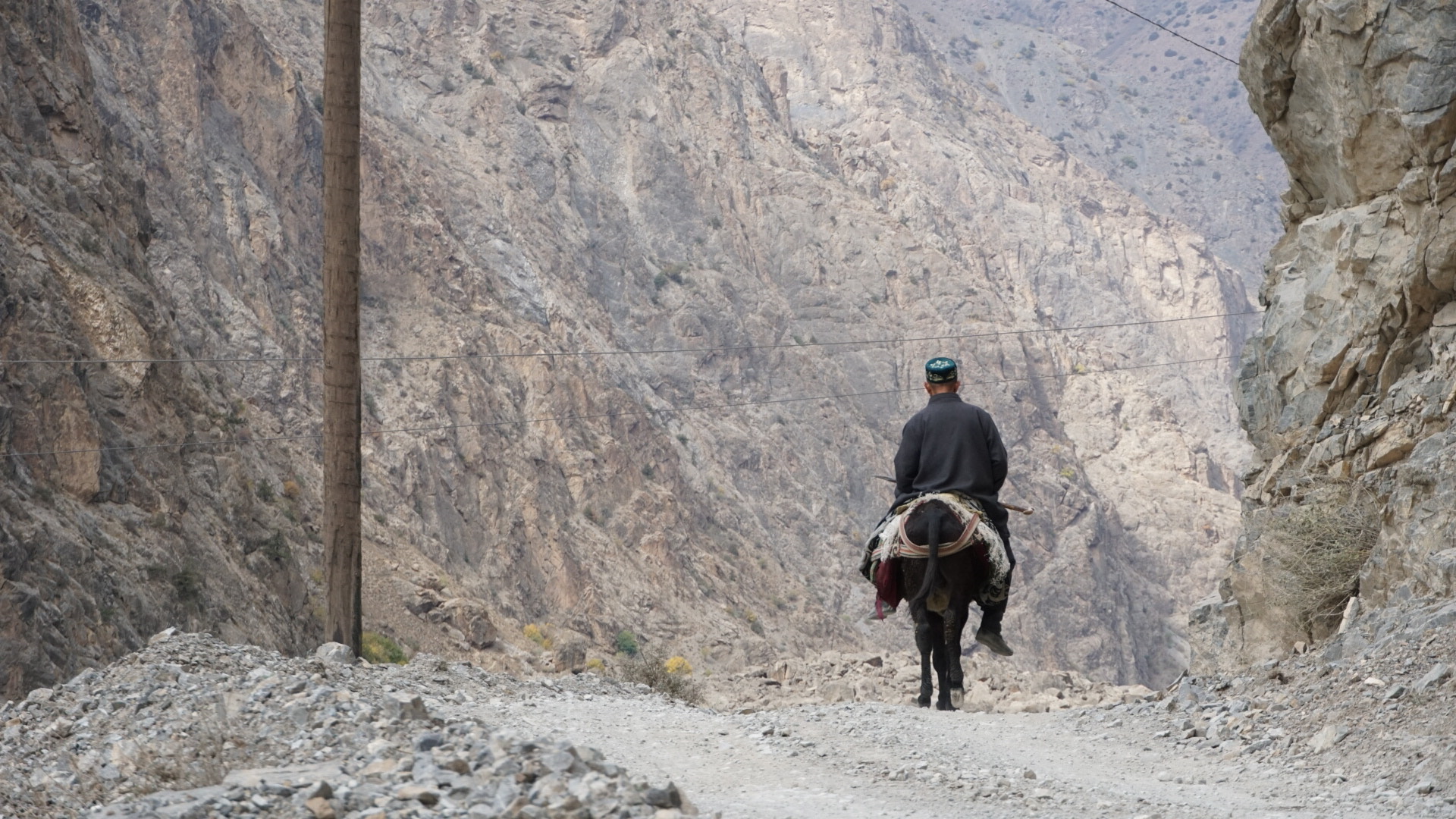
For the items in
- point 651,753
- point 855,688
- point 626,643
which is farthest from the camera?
point 626,643

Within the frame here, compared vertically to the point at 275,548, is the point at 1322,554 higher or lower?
higher

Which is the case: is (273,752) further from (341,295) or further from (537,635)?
(537,635)

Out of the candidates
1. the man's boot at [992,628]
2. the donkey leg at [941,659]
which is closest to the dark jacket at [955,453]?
the man's boot at [992,628]

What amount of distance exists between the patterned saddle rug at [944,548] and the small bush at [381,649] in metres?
19.7

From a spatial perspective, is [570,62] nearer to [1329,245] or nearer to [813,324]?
[813,324]

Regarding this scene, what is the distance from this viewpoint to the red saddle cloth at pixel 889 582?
31.9ft

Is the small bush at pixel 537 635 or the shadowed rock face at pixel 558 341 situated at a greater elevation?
the shadowed rock face at pixel 558 341

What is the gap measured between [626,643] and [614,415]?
12616 millimetres

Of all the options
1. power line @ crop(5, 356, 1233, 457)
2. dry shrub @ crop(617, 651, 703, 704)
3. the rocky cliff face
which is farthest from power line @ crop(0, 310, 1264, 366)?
the rocky cliff face

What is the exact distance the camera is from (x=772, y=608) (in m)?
50.0

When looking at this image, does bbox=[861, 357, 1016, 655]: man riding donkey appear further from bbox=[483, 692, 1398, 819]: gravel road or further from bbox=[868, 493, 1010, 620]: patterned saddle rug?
bbox=[483, 692, 1398, 819]: gravel road

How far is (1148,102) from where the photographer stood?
6063 inches

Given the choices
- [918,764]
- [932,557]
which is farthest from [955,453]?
[918,764]

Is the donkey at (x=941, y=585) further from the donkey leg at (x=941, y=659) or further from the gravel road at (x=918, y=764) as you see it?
the gravel road at (x=918, y=764)
